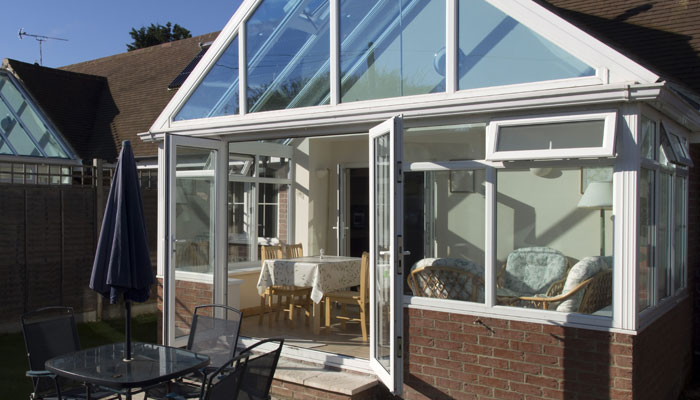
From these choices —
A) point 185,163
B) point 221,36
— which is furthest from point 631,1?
point 185,163

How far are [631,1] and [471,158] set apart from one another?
211 inches

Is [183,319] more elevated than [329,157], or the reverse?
[329,157]

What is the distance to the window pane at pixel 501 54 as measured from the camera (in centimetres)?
481

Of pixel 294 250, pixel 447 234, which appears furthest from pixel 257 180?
pixel 447 234

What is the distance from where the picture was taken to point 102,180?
31.6 ft

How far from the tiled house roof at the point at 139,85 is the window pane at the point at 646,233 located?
8.76 m

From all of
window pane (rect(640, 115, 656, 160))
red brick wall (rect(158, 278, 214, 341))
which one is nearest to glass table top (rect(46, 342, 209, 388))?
red brick wall (rect(158, 278, 214, 341))

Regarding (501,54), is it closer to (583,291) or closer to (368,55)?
(368,55)

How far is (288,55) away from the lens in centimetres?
644

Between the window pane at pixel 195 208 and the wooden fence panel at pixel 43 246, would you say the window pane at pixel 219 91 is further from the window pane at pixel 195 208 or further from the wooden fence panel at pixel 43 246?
the wooden fence panel at pixel 43 246

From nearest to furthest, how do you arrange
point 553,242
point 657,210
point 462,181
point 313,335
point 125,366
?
point 125,366 < point 657,210 < point 462,181 < point 553,242 < point 313,335

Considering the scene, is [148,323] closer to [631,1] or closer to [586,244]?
[586,244]

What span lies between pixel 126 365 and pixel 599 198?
15.7ft

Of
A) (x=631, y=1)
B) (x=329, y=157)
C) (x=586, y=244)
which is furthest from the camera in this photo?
(x=329, y=157)
